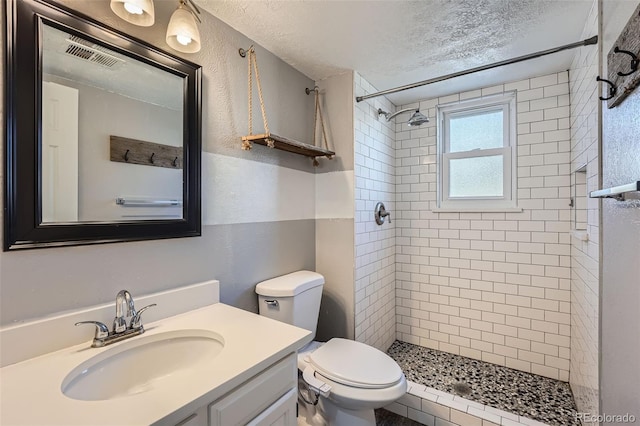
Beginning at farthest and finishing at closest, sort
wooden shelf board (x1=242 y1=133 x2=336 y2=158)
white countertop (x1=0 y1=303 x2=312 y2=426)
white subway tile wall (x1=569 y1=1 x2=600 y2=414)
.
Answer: wooden shelf board (x1=242 y1=133 x2=336 y2=158) → white subway tile wall (x1=569 y1=1 x2=600 y2=414) → white countertop (x1=0 y1=303 x2=312 y2=426)

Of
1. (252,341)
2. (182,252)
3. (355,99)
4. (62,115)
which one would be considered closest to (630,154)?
(252,341)

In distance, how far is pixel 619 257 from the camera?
1.02 meters

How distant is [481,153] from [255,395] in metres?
2.43

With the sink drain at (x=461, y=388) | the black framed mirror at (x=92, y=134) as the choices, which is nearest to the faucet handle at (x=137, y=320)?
the black framed mirror at (x=92, y=134)

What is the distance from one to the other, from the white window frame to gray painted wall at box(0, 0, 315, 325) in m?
1.23

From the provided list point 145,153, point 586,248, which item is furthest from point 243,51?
point 586,248

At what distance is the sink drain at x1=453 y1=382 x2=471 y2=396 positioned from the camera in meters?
1.93

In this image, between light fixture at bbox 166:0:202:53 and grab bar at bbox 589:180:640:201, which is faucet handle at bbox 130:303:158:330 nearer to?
light fixture at bbox 166:0:202:53

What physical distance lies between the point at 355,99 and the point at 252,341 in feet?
5.68

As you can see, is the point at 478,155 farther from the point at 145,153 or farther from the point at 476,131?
the point at 145,153

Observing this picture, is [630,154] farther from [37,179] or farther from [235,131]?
[37,179]

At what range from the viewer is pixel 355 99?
2062 mm

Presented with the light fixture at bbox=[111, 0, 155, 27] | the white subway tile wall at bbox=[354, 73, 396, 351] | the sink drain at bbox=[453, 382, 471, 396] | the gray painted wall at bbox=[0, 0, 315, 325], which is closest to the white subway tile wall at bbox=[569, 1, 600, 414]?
the sink drain at bbox=[453, 382, 471, 396]

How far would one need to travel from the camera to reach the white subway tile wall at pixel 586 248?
1.33 meters
